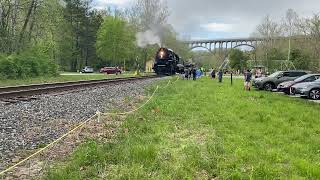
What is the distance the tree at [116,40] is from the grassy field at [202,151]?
6940 centimetres

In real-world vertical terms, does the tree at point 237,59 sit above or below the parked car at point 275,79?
above

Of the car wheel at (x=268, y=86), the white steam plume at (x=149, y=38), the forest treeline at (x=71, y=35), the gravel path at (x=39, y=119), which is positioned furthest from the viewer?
the white steam plume at (x=149, y=38)

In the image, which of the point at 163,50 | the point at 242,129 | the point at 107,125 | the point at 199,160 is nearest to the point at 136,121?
the point at 107,125

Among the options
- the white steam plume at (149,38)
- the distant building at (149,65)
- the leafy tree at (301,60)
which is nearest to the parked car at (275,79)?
the white steam plume at (149,38)

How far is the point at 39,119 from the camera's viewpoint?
12211 millimetres

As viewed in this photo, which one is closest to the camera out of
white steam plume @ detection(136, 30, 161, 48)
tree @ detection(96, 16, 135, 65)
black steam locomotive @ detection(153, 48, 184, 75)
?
black steam locomotive @ detection(153, 48, 184, 75)

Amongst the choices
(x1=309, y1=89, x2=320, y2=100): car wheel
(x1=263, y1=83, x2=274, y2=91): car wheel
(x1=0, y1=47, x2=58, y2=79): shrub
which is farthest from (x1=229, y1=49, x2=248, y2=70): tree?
(x1=309, y1=89, x2=320, y2=100): car wheel

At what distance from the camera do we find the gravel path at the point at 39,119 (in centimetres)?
876

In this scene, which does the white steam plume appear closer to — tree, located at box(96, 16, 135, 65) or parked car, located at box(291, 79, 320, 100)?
tree, located at box(96, 16, 135, 65)

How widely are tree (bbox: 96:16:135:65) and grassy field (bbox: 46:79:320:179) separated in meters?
69.4

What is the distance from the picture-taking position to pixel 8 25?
4034cm

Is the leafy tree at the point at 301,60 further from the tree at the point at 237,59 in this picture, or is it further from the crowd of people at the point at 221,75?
the tree at the point at 237,59

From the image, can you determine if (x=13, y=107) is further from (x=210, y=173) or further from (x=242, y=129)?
(x=210, y=173)

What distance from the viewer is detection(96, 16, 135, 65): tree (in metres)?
82.3
